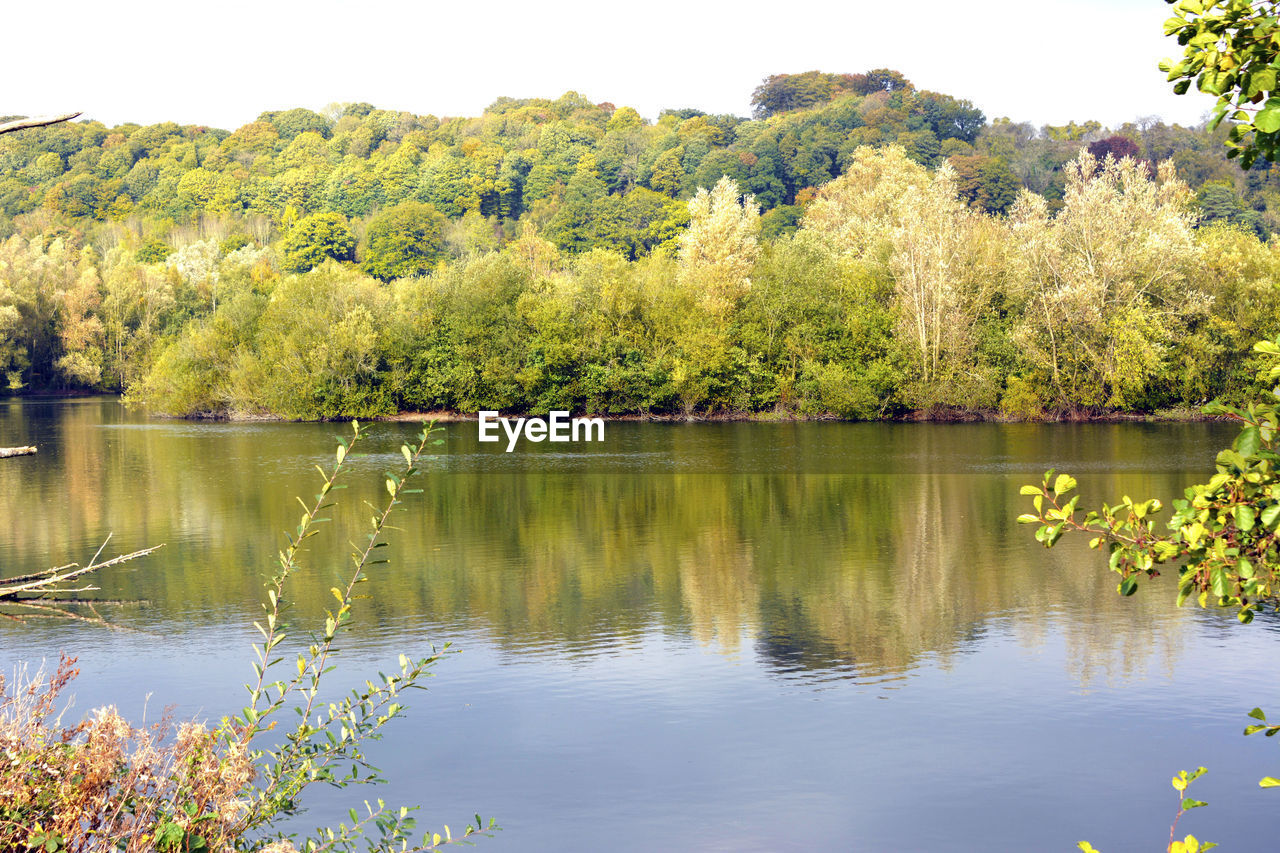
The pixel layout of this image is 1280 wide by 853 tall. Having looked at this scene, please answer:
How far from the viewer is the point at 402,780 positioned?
9445 millimetres

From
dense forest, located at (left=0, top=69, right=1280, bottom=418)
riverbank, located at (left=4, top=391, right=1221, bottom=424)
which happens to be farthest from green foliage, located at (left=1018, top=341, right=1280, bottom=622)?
riverbank, located at (left=4, top=391, right=1221, bottom=424)

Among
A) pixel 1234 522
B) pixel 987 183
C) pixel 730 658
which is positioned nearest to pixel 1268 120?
pixel 1234 522

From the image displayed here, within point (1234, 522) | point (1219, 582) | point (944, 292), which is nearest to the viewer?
point (1219, 582)

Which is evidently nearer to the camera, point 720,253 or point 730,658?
point 730,658

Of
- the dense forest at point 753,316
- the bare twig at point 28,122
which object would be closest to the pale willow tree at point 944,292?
the dense forest at point 753,316

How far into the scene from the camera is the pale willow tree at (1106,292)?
149ft

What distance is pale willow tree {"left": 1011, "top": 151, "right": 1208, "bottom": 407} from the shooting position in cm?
4541

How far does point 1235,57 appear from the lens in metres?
3.42

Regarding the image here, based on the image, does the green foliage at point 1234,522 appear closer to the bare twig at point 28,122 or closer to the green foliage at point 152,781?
the green foliage at point 152,781

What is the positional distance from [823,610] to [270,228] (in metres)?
101
